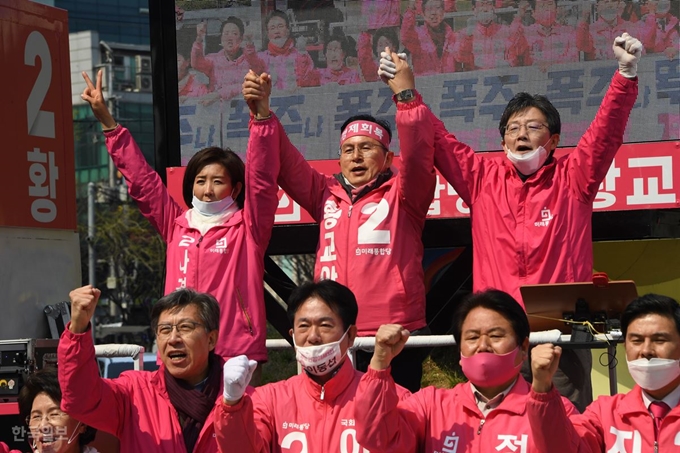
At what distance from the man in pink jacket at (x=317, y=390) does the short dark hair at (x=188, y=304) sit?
342 millimetres

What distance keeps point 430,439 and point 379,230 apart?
1555 millimetres

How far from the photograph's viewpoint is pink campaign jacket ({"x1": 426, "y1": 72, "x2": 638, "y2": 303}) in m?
5.70

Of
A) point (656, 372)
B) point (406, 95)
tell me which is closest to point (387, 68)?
point (406, 95)

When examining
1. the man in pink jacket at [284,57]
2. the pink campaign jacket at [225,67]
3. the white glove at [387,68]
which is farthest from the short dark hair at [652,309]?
the pink campaign jacket at [225,67]

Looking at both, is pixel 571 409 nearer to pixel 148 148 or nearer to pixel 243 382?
pixel 243 382

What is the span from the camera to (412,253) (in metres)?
6.09

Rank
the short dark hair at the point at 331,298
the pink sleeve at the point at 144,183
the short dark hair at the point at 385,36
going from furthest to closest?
the short dark hair at the point at 385,36, the pink sleeve at the point at 144,183, the short dark hair at the point at 331,298

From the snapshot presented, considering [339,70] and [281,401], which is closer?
[281,401]

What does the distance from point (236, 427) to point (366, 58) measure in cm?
371

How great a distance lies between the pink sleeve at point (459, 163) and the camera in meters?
6.04

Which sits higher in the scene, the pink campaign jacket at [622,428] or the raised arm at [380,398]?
the raised arm at [380,398]

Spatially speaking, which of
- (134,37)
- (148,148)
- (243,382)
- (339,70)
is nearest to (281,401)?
(243,382)

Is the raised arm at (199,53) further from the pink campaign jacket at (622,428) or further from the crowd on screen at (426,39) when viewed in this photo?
the pink campaign jacket at (622,428)

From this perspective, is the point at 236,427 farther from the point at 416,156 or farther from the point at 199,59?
the point at 199,59
